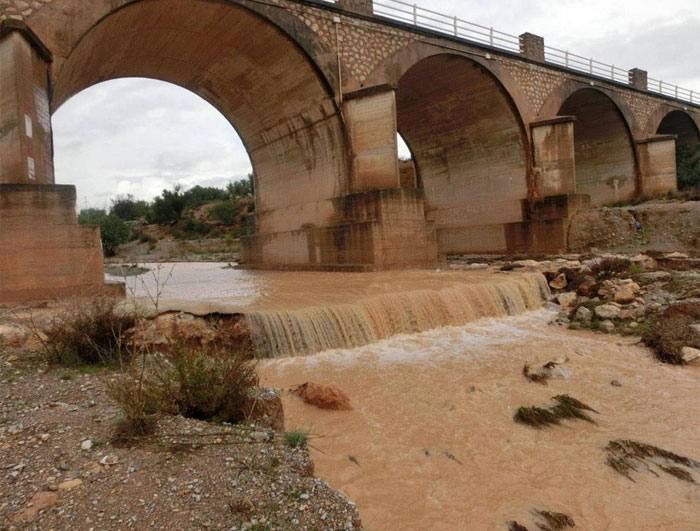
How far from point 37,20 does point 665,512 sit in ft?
34.4

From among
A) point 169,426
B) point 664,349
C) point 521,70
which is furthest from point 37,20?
point 521,70

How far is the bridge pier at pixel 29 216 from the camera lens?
6926mm

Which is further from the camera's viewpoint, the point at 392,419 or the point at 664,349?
the point at 664,349

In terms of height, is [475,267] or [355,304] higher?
[475,267]

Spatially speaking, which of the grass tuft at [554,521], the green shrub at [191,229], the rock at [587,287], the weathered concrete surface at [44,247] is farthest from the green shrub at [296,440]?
the green shrub at [191,229]

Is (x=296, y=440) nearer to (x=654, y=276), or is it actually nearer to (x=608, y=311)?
(x=608, y=311)

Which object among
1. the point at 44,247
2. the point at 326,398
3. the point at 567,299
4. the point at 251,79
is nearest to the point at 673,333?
the point at 567,299

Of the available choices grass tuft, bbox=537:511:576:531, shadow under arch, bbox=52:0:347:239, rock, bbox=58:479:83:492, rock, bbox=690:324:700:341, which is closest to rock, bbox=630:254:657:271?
rock, bbox=690:324:700:341

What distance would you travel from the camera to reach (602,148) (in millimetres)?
20578

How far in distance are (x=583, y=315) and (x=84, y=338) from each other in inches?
287

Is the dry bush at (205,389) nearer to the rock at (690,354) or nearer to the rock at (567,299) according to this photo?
the rock at (690,354)

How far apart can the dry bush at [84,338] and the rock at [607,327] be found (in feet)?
21.8

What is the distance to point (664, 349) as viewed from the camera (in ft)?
18.8

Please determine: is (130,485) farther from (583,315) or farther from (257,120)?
(257,120)
